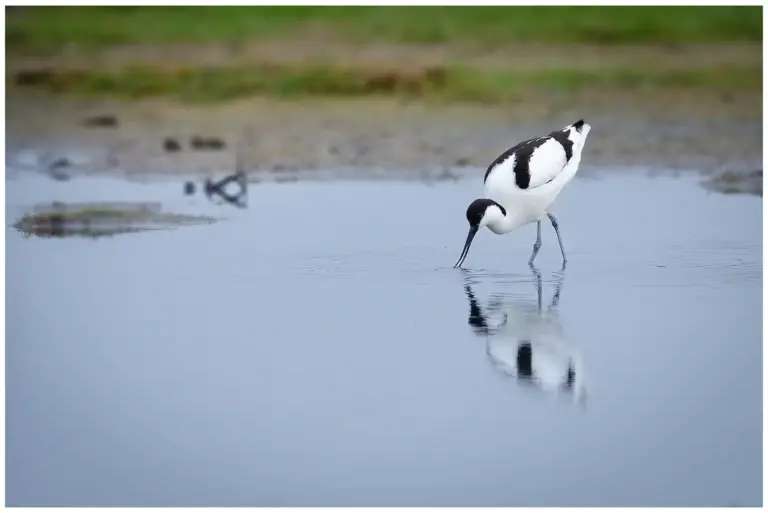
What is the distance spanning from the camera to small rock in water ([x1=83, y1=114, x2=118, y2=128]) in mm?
15289

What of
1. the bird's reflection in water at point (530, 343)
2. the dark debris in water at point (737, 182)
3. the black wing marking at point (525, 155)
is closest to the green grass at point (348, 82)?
the dark debris in water at point (737, 182)

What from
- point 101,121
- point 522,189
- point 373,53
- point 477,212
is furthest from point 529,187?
point 373,53

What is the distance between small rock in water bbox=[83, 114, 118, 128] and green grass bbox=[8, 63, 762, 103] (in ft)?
2.88

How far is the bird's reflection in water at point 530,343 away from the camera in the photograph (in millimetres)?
6008

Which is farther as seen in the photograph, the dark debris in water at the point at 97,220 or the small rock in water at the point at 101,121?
the small rock in water at the point at 101,121

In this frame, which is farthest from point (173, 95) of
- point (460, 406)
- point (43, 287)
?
point (460, 406)

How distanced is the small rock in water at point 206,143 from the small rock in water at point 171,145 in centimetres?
17

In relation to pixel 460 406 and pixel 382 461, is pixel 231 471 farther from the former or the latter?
pixel 460 406

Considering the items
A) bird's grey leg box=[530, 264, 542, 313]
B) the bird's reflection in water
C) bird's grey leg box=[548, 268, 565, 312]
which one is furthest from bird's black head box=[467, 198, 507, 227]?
the bird's reflection in water

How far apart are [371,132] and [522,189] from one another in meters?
6.19

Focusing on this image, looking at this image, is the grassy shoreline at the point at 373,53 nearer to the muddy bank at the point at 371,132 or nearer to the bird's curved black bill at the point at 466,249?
the muddy bank at the point at 371,132

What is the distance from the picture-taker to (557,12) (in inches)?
688

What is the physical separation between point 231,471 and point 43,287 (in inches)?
124

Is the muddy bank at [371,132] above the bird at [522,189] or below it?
above
